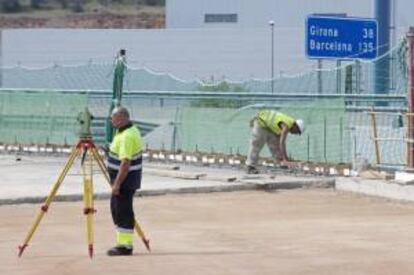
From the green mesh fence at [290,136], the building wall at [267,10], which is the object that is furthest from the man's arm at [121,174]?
the building wall at [267,10]

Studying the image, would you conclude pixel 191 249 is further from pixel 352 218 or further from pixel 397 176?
pixel 397 176

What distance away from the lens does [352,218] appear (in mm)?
18469

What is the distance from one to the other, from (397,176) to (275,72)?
3703cm

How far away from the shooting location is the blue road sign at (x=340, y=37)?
32438 mm

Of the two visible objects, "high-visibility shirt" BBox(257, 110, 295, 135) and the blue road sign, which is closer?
"high-visibility shirt" BBox(257, 110, 295, 135)

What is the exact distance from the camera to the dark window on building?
69.9 m

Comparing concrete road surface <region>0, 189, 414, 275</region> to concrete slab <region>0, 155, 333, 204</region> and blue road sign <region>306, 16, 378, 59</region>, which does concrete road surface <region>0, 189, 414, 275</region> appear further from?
blue road sign <region>306, 16, 378, 59</region>

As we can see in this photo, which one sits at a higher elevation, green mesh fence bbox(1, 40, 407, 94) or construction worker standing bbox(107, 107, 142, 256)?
green mesh fence bbox(1, 40, 407, 94)

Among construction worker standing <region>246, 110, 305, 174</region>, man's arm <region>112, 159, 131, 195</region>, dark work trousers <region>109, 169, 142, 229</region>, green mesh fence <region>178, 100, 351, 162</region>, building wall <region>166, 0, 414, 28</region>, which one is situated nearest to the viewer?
man's arm <region>112, 159, 131, 195</region>

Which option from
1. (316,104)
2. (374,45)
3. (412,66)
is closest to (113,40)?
(374,45)

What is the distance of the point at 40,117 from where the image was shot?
107 feet

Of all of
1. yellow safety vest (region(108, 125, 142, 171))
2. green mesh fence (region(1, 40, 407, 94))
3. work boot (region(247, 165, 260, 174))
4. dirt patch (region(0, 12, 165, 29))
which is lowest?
work boot (region(247, 165, 260, 174))

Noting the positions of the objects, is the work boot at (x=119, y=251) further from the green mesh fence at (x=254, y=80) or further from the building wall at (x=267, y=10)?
the building wall at (x=267, y=10)

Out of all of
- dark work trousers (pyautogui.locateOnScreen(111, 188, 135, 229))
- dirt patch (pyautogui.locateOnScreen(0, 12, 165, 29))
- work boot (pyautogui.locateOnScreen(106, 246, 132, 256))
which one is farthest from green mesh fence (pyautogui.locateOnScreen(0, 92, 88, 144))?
dirt patch (pyautogui.locateOnScreen(0, 12, 165, 29))
